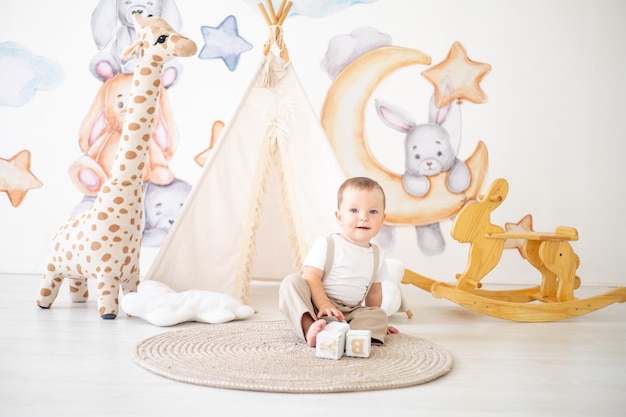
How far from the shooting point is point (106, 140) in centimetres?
410

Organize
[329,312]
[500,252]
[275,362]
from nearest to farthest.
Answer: [275,362] < [329,312] < [500,252]

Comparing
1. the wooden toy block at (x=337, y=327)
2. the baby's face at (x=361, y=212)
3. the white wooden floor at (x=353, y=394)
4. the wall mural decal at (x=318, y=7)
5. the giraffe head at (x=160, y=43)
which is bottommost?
the white wooden floor at (x=353, y=394)

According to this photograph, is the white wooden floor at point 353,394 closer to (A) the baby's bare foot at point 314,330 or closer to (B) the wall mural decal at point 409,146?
(A) the baby's bare foot at point 314,330

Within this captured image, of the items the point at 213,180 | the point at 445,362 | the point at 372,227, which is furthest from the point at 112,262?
the point at 445,362

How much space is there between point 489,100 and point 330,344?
2591mm

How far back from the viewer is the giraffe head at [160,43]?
8.70 feet

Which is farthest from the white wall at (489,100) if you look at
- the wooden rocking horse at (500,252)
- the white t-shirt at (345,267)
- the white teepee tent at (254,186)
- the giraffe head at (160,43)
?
the white t-shirt at (345,267)

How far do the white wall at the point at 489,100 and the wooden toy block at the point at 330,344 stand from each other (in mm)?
2180

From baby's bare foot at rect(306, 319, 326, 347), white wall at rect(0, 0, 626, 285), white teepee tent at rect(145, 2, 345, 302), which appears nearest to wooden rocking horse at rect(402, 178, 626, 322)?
white teepee tent at rect(145, 2, 345, 302)

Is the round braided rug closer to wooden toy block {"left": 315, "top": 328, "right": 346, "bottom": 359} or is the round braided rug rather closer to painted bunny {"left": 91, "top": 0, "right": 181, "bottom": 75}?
wooden toy block {"left": 315, "top": 328, "right": 346, "bottom": 359}

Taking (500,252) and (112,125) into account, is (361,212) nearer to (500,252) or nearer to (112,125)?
(500,252)

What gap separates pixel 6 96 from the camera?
4078 mm

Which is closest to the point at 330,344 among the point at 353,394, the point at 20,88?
the point at 353,394

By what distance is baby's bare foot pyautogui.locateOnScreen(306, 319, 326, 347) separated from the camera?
199 cm
